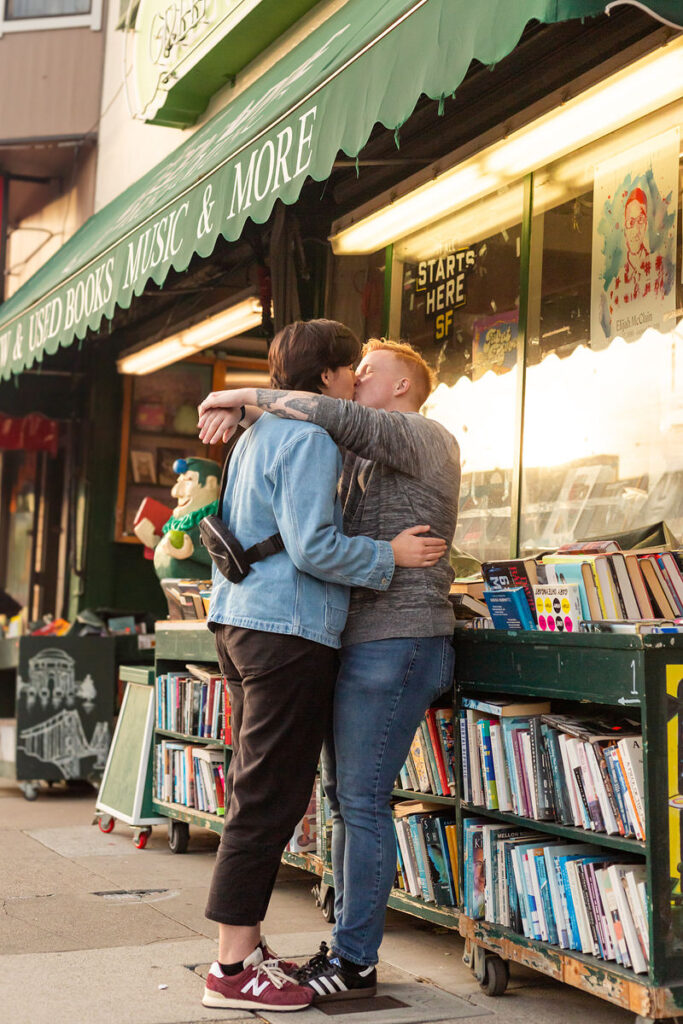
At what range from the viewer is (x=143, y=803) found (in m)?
5.97

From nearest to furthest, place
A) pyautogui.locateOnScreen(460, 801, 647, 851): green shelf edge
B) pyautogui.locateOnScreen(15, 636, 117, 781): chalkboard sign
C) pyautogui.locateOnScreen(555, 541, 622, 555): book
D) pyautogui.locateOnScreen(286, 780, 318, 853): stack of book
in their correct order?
pyautogui.locateOnScreen(460, 801, 647, 851): green shelf edge, pyautogui.locateOnScreen(555, 541, 622, 555): book, pyautogui.locateOnScreen(286, 780, 318, 853): stack of book, pyautogui.locateOnScreen(15, 636, 117, 781): chalkboard sign

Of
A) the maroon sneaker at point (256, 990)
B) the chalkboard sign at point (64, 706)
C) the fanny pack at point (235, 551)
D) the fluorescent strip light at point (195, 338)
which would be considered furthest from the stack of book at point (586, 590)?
the chalkboard sign at point (64, 706)

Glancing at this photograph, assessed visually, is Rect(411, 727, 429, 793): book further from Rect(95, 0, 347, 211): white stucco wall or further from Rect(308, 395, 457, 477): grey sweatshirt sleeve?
Rect(95, 0, 347, 211): white stucco wall

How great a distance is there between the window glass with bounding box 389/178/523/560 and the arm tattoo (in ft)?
7.51

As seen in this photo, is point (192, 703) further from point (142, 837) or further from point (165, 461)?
point (165, 461)

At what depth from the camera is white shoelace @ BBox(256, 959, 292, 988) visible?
10.9 feet

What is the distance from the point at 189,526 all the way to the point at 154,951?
2.75m

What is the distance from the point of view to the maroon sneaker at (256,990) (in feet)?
10.8

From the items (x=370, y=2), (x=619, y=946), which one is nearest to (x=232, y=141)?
(x=370, y=2)

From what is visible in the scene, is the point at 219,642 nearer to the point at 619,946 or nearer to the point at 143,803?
the point at 619,946

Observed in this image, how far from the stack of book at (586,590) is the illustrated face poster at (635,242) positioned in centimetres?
142

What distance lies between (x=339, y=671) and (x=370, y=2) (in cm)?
300

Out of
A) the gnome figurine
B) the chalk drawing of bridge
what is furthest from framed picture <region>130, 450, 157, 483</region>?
the gnome figurine

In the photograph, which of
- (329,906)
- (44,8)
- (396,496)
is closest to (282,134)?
(396,496)
